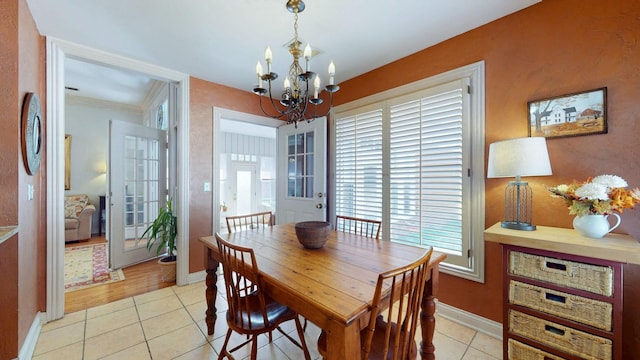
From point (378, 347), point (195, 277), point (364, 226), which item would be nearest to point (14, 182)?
point (195, 277)

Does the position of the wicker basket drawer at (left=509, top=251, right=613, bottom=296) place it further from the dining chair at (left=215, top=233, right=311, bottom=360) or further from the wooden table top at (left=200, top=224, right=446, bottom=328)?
the dining chair at (left=215, top=233, right=311, bottom=360)

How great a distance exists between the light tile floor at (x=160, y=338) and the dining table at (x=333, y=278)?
0.24 m

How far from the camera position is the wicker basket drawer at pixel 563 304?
50.5 inches

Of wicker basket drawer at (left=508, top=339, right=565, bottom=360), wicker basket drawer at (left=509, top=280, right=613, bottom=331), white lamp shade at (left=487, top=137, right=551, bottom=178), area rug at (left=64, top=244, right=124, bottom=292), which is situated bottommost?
area rug at (left=64, top=244, right=124, bottom=292)

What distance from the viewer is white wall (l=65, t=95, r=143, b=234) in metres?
4.95

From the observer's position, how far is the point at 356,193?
3.00m

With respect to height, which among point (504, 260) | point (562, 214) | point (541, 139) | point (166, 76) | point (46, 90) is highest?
point (166, 76)

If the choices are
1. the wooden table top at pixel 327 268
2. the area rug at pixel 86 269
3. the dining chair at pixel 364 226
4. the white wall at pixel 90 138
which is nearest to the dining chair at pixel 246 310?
the wooden table top at pixel 327 268

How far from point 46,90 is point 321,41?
242 cm

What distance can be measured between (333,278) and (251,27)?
203 centimetres

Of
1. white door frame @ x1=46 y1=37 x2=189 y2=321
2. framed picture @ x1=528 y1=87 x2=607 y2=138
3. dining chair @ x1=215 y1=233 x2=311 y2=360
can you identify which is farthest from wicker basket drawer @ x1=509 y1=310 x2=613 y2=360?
white door frame @ x1=46 y1=37 x2=189 y2=321

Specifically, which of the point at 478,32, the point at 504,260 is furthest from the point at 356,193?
the point at 478,32

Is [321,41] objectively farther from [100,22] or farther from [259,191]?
[259,191]

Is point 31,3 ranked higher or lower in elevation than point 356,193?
higher
